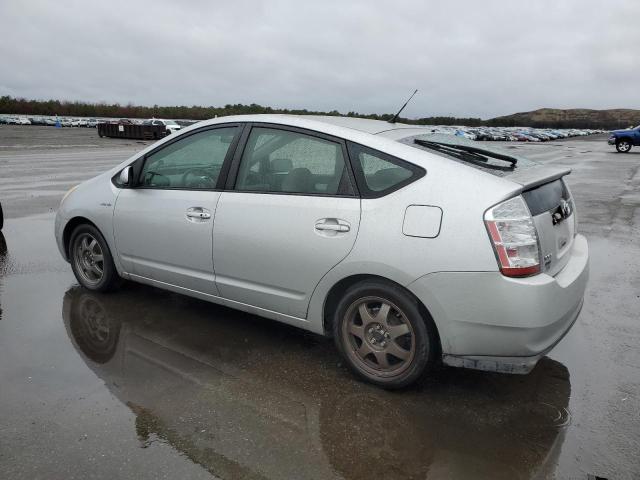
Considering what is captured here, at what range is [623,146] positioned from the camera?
33500mm

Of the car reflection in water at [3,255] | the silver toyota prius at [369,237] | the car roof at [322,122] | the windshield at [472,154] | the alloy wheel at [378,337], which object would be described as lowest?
the car reflection in water at [3,255]

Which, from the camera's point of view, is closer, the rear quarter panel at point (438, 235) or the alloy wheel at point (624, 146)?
the rear quarter panel at point (438, 235)

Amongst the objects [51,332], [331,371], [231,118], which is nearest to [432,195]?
[331,371]

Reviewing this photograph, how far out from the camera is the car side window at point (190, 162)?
4.07 metres

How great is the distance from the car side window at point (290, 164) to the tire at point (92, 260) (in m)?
1.66

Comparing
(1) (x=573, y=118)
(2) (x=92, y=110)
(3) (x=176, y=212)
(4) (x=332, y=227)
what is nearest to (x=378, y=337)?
(4) (x=332, y=227)

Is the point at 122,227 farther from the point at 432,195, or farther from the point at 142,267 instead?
the point at 432,195

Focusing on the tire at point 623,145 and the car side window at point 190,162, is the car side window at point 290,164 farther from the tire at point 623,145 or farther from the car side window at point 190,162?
the tire at point 623,145

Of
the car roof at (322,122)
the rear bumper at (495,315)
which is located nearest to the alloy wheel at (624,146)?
the car roof at (322,122)

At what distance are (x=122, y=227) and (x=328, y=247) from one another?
2046mm

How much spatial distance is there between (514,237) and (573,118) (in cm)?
19507

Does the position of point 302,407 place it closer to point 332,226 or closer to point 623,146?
point 332,226

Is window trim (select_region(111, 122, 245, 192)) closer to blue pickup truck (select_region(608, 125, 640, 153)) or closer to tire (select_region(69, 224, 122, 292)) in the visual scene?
tire (select_region(69, 224, 122, 292))

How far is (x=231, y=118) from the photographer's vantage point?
164 inches
